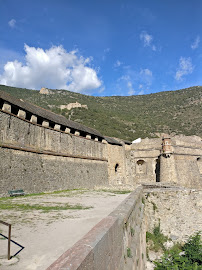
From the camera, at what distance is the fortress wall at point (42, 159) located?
12.6 m

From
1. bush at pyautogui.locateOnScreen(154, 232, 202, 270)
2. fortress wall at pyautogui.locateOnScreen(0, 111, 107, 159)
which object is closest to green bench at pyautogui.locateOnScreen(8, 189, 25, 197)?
fortress wall at pyautogui.locateOnScreen(0, 111, 107, 159)

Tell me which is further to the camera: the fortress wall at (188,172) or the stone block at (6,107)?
the fortress wall at (188,172)

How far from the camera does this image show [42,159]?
51.5 feet

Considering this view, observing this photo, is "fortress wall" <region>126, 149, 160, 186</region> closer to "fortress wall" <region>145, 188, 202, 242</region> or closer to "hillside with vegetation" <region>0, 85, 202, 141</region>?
"fortress wall" <region>145, 188, 202, 242</region>

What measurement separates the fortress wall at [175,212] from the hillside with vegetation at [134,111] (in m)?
39.4

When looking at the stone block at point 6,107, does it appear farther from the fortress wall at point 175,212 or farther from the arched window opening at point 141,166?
the arched window opening at point 141,166

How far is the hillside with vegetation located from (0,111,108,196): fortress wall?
101 feet

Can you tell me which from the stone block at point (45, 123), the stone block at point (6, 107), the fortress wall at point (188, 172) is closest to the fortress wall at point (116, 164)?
the fortress wall at point (188, 172)

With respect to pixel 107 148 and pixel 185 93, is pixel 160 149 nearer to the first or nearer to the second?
pixel 107 148

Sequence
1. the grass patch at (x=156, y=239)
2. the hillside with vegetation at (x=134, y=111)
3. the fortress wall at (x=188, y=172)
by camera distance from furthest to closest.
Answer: the hillside with vegetation at (x=134, y=111) < the fortress wall at (x=188, y=172) < the grass patch at (x=156, y=239)

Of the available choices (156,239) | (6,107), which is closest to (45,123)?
(6,107)

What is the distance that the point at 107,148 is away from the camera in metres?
26.4

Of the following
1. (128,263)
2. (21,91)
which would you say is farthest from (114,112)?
(128,263)

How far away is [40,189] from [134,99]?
75540 mm
